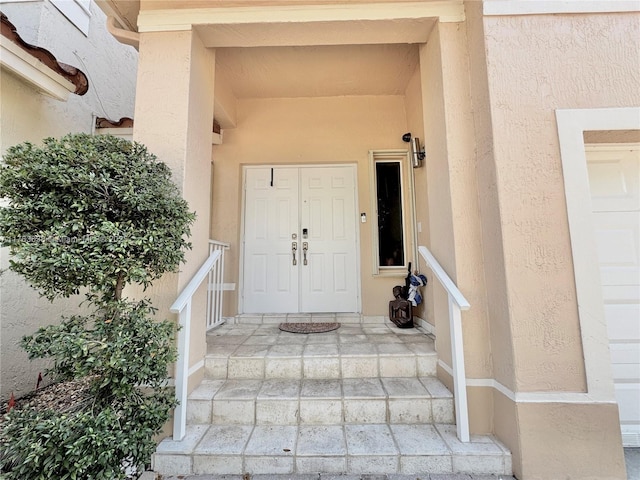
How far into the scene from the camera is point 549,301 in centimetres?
177

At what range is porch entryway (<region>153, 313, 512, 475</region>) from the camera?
1.68 meters

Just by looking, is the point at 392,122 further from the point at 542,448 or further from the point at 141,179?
the point at 542,448

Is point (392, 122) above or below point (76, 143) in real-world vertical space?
above

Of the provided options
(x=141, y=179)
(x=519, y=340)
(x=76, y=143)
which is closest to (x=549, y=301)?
(x=519, y=340)

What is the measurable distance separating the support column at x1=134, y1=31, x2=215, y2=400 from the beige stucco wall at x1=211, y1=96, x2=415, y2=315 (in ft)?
4.97

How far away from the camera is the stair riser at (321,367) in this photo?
7.48ft

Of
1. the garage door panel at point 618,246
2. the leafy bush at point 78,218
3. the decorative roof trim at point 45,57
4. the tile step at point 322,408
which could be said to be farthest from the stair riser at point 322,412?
the decorative roof trim at point 45,57

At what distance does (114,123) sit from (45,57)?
0.83 meters

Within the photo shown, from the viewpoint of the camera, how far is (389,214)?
3.85 m

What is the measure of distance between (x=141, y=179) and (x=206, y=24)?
1.57m

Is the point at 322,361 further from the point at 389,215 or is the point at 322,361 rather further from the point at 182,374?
the point at 389,215

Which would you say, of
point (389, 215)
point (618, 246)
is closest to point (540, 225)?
point (618, 246)

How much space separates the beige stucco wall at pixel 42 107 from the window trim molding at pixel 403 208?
3498 mm

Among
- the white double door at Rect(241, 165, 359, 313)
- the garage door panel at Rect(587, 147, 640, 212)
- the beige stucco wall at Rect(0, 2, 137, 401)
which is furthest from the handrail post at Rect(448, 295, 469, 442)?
the beige stucco wall at Rect(0, 2, 137, 401)
